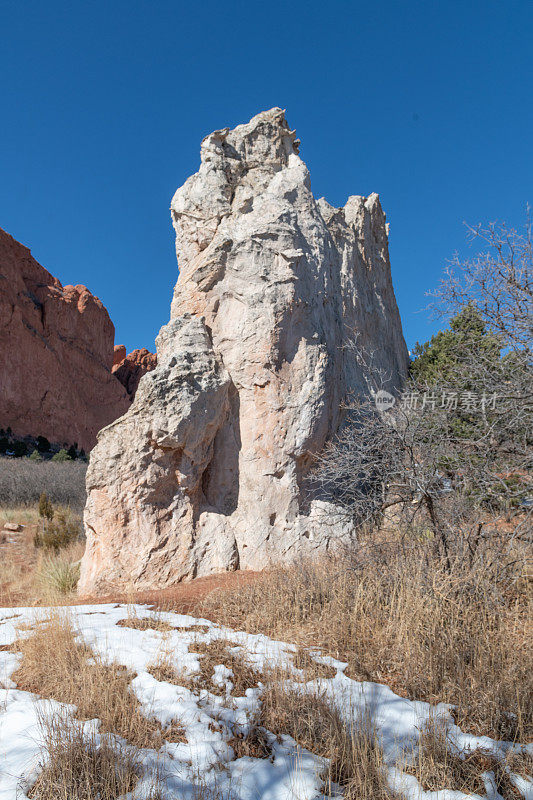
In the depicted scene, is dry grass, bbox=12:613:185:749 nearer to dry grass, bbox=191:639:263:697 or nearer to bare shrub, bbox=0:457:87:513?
dry grass, bbox=191:639:263:697

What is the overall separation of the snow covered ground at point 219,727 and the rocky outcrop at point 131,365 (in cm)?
4869

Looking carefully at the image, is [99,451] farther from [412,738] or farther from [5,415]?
[5,415]

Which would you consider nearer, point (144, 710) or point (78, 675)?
point (144, 710)

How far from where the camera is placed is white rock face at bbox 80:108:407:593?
267 inches

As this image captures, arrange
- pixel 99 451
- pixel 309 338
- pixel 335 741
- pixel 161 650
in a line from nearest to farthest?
pixel 335 741 → pixel 161 650 → pixel 99 451 → pixel 309 338

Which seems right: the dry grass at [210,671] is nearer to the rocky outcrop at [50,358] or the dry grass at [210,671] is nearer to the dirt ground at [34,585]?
the dirt ground at [34,585]

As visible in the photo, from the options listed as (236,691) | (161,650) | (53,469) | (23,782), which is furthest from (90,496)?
(53,469)

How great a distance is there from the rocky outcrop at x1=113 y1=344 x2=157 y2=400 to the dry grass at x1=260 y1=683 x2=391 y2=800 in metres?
49.6

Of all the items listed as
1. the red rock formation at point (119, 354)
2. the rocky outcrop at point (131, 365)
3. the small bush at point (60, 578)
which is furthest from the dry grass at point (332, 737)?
the red rock formation at point (119, 354)

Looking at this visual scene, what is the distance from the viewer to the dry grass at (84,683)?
261 centimetres

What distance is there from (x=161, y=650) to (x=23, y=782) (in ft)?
4.38

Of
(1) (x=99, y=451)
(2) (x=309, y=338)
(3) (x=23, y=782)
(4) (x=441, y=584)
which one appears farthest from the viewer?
(2) (x=309, y=338)

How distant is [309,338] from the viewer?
25.5 ft

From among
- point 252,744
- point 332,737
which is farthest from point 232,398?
point 332,737
